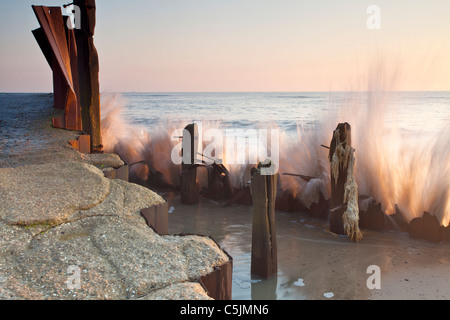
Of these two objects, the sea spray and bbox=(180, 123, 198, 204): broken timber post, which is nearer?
the sea spray

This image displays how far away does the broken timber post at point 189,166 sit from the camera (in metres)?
7.48

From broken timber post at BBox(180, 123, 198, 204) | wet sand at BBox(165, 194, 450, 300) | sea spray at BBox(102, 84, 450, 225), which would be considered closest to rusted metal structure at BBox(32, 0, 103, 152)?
broken timber post at BBox(180, 123, 198, 204)

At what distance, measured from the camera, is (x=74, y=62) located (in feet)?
20.8

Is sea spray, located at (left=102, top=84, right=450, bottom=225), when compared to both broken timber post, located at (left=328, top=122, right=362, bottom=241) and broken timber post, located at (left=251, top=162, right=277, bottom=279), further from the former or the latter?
broken timber post, located at (left=251, top=162, right=277, bottom=279)

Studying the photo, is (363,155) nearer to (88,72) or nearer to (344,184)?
(344,184)

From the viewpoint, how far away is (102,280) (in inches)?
73.8

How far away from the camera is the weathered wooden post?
18.2ft

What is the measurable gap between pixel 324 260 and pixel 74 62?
188 inches

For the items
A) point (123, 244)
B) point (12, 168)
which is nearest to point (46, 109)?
point (12, 168)

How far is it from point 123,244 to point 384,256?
4407 millimetres

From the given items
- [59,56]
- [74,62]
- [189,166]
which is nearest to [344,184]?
[189,166]

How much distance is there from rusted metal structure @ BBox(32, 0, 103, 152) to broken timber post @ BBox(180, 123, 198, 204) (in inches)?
73.3
